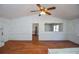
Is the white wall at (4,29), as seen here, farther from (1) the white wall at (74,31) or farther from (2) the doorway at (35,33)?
(1) the white wall at (74,31)

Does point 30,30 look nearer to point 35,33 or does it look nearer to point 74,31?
point 35,33

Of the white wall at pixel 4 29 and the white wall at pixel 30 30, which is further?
the white wall at pixel 30 30

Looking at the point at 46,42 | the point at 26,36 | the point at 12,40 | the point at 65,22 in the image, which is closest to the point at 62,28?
the point at 65,22

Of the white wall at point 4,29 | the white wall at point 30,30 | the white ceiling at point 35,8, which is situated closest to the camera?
the white ceiling at point 35,8

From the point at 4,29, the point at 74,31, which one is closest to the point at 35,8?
the point at 4,29

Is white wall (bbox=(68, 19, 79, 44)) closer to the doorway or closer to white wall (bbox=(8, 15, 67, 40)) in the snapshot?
white wall (bbox=(8, 15, 67, 40))

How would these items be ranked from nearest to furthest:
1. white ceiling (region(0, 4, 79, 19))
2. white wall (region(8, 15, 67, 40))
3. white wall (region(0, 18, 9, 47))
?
white ceiling (region(0, 4, 79, 19))
white wall (region(0, 18, 9, 47))
white wall (region(8, 15, 67, 40))

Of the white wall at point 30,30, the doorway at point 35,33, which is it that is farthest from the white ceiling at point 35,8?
the doorway at point 35,33

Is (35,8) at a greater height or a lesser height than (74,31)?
greater

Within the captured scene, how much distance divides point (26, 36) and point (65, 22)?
21.5 inches

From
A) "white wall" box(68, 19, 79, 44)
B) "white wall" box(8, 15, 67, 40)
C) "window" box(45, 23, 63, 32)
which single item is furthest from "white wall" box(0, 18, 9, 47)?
"white wall" box(68, 19, 79, 44)

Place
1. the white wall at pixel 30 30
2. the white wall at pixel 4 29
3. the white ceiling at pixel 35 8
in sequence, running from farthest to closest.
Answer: the white wall at pixel 30 30 < the white wall at pixel 4 29 < the white ceiling at pixel 35 8

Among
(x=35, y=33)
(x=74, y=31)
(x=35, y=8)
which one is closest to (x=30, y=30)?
(x=35, y=33)
